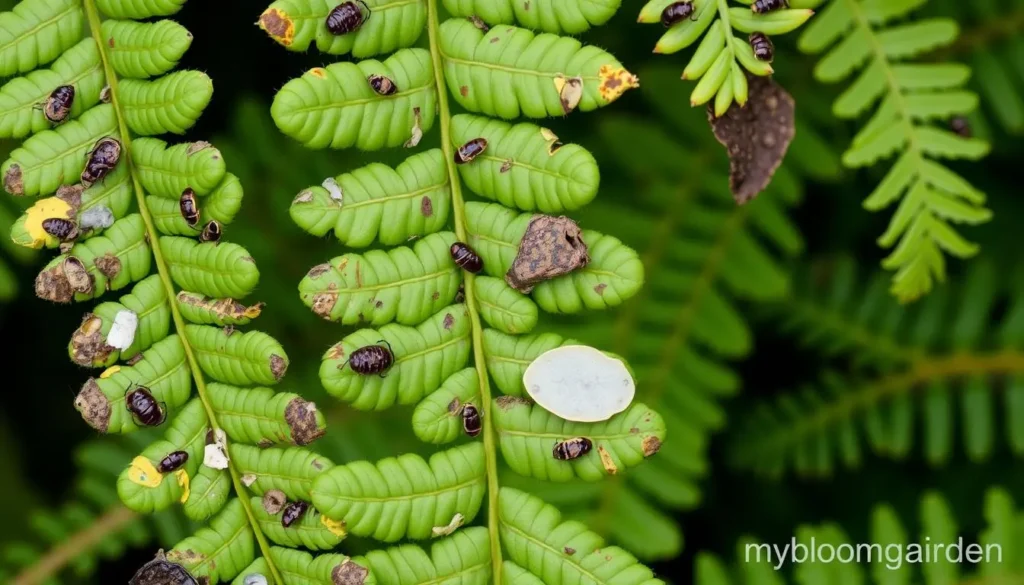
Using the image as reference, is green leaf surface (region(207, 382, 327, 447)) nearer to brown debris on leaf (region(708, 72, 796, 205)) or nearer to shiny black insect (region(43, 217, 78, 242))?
shiny black insect (region(43, 217, 78, 242))

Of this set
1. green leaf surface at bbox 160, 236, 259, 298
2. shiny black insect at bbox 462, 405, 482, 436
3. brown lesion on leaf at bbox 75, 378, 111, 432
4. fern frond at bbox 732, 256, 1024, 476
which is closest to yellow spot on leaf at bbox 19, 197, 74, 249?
green leaf surface at bbox 160, 236, 259, 298

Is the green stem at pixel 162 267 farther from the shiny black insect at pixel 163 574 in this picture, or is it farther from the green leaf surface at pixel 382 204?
the green leaf surface at pixel 382 204

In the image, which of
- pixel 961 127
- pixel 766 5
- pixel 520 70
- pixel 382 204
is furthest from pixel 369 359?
pixel 961 127

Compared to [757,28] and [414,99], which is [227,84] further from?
[757,28]

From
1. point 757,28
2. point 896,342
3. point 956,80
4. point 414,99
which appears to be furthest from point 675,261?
point 414,99

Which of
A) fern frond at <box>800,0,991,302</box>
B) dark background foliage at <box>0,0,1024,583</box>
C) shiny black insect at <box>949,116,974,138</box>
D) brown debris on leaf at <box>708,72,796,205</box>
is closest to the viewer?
brown debris on leaf at <box>708,72,796,205</box>
